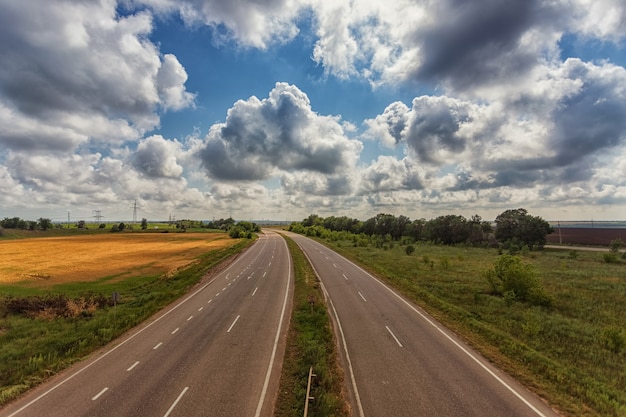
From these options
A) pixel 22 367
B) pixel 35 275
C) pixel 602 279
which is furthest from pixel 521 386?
pixel 35 275

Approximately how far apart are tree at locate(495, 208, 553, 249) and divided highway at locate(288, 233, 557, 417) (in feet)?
322

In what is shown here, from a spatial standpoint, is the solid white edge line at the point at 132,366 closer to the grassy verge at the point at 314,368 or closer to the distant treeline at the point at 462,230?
the grassy verge at the point at 314,368

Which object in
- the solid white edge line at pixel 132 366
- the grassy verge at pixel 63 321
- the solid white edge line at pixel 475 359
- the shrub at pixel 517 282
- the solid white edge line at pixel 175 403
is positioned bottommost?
the grassy verge at pixel 63 321

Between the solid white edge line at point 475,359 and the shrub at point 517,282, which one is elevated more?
the shrub at point 517,282

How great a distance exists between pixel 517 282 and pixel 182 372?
31.1 m

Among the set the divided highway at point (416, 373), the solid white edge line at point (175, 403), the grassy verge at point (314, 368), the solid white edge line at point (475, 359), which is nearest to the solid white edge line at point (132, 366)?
the solid white edge line at point (175, 403)

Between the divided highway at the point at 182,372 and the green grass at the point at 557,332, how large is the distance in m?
12.4

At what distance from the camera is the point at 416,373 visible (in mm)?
15016

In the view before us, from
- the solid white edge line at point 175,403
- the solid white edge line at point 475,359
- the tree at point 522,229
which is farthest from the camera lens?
the tree at point 522,229

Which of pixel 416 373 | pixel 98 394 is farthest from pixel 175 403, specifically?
pixel 416 373

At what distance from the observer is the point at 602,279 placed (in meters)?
40.6

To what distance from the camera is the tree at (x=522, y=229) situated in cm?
10122

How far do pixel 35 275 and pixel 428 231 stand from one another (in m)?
121

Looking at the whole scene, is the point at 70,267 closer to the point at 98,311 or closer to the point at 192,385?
the point at 98,311
